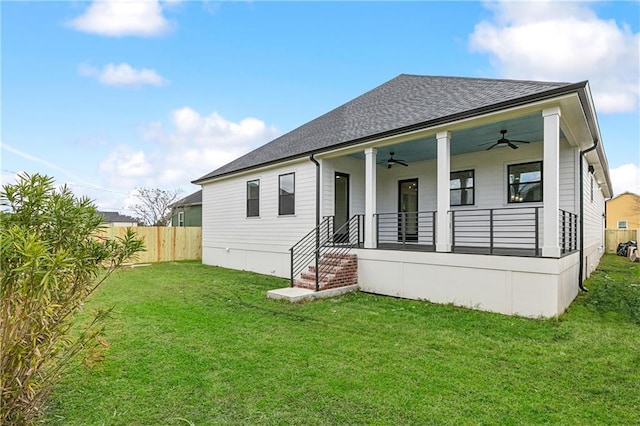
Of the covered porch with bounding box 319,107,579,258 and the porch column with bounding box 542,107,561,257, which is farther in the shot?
the covered porch with bounding box 319,107,579,258

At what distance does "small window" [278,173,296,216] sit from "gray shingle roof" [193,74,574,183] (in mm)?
696

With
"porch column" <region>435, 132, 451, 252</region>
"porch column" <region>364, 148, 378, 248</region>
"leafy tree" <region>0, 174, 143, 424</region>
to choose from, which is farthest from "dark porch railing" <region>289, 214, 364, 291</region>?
"leafy tree" <region>0, 174, 143, 424</region>

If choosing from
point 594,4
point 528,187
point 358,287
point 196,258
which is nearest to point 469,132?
point 528,187

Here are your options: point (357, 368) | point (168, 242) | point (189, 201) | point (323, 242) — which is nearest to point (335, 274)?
point (323, 242)

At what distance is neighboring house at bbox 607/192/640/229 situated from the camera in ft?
107

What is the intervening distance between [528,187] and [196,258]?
14.1 meters

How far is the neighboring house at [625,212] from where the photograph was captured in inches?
1289

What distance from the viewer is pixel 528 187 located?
828cm

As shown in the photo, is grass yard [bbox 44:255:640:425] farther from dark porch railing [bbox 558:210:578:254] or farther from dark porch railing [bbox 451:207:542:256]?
dark porch railing [bbox 451:207:542:256]

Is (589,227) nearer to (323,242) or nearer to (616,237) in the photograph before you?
(323,242)

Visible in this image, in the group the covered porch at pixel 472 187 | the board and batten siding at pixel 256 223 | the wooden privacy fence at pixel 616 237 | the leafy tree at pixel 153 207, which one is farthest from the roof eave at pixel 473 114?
the leafy tree at pixel 153 207

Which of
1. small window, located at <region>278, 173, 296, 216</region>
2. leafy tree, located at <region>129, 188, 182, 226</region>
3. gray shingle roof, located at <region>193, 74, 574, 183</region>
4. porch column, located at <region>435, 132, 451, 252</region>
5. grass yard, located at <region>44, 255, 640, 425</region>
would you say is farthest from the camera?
leafy tree, located at <region>129, 188, 182, 226</region>

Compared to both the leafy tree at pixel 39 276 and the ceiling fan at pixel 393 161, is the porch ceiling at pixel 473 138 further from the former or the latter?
the leafy tree at pixel 39 276

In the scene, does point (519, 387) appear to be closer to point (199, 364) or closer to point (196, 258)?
point (199, 364)
